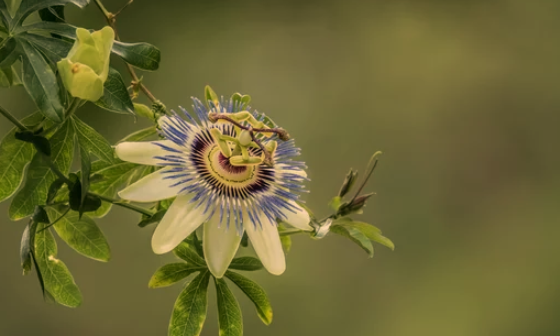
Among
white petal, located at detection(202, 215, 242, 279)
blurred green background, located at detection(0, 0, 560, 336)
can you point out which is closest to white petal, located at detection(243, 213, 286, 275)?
white petal, located at detection(202, 215, 242, 279)

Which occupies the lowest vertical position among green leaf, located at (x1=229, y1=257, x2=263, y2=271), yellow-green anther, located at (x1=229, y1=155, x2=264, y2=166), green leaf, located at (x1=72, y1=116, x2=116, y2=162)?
green leaf, located at (x1=229, y1=257, x2=263, y2=271)

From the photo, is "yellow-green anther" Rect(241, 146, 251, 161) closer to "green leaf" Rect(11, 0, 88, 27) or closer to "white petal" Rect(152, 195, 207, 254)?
"white petal" Rect(152, 195, 207, 254)

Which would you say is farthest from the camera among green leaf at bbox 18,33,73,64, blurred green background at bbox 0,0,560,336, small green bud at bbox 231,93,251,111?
blurred green background at bbox 0,0,560,336

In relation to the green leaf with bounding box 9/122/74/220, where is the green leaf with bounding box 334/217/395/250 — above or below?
above

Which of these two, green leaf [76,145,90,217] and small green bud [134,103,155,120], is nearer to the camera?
green leaf [76,145,90,217]

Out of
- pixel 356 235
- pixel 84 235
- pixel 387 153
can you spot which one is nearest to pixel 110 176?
pixel 84 235

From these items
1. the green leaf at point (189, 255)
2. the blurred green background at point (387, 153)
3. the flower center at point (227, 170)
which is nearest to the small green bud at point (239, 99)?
the flower center at point (227, 170)
